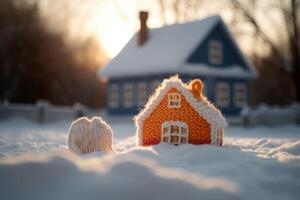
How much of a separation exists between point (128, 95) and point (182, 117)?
657 inches

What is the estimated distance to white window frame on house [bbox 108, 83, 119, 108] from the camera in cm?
2858

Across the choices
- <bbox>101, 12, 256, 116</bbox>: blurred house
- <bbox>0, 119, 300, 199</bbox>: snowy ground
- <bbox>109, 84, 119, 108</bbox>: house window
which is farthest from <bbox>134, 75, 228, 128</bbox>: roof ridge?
<bbox>109, 84, 119, 108</bbox>: house window

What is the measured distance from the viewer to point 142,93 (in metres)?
26.9

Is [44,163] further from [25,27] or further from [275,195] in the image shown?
[25,27]

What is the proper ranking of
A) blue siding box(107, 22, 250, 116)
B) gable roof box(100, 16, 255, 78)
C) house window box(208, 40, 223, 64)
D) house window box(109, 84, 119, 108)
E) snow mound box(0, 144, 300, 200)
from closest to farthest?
snow mound box(0, 144, 300, 200) < gable roof box(100, 16, 255, 78) < blue siding box(107, 22, 250, 116) < house window box(208, 40, 223, 64) < house window box(109, 84, 119, 108)

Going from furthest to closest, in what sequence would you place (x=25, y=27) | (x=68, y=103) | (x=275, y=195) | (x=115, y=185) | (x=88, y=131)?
(x=68, y=103) → (x=25, y=27) → (x=88, y=131) → (x=275, y=195) → (x=115, y=185)

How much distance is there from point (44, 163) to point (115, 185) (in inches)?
46.4

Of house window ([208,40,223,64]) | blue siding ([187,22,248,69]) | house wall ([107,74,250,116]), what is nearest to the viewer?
blue siding ([187,22,248,69])

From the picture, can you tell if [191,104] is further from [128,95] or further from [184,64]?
[128,95]

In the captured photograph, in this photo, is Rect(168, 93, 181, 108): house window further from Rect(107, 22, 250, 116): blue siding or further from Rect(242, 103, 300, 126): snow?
Rect(107, 22, 250, 116): blue siding

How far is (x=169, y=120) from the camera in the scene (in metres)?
11.3

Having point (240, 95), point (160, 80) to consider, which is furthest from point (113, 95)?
point (240, 95)

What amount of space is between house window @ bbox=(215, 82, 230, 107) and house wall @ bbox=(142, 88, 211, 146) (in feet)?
50.4

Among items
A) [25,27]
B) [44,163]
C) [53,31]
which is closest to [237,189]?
[44,163]
